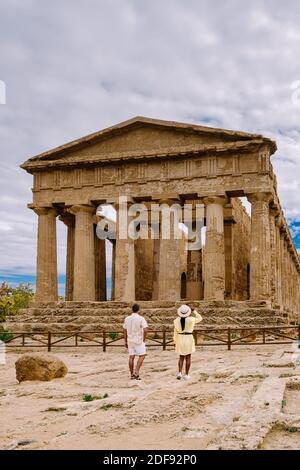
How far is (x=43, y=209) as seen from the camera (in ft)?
97.8

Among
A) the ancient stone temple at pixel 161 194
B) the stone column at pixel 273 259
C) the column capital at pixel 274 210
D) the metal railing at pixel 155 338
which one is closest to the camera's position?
the metal railing at pixel 155 338

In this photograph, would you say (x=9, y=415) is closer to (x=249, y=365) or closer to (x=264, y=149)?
(x=249, y=365)

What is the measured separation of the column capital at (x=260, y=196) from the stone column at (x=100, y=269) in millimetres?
10504

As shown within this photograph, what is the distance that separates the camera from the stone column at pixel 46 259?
29188 mm

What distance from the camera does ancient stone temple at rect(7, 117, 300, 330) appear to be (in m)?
25.9

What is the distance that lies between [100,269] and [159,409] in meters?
26.2

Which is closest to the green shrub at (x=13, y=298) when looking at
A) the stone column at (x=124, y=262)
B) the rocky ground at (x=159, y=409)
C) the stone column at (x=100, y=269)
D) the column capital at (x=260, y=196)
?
the stone column at (x=100, y=269)

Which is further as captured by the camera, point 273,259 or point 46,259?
point 46,259

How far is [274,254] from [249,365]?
1561cm

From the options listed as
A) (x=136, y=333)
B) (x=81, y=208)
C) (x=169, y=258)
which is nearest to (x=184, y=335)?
(x=136, y=333)

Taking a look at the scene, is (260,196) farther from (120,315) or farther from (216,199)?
(120,315)

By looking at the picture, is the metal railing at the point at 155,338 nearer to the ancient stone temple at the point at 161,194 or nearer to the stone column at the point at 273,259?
the ancient stone temple at the point at 161,194

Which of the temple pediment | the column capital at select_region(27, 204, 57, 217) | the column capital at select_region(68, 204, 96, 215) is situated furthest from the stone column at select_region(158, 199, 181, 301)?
the column capital at select_region(27, 204, 57, 217)

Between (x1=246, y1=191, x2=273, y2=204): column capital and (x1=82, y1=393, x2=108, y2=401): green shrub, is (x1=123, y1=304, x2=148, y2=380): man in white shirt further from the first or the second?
(x1=246, y1=191, x2=273, y2=204): column capital
